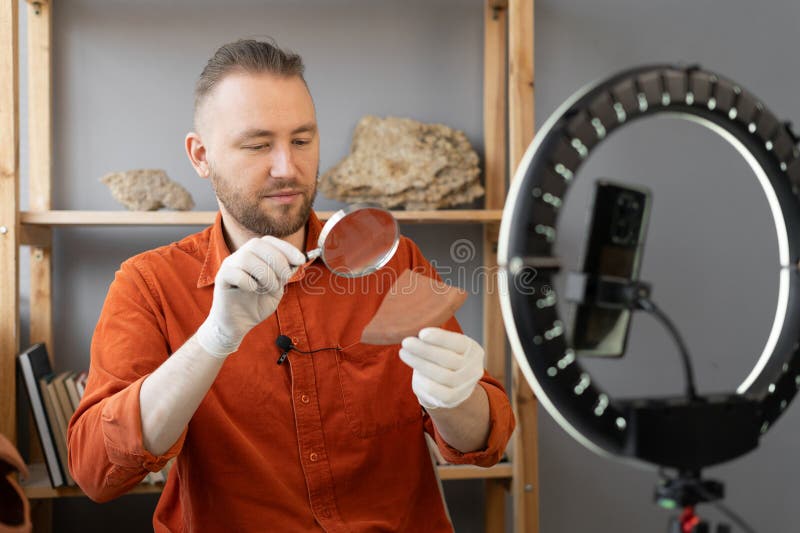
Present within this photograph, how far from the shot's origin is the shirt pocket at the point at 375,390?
1.36m

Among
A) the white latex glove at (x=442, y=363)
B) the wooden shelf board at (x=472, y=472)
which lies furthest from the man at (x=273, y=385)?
the wooden shelf board at (x=472, y=472)

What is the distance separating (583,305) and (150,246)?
5.43ft

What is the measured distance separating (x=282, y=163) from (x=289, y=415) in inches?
17.6

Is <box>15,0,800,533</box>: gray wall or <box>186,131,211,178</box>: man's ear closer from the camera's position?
<box>186,131,211,178</box>: man's ear

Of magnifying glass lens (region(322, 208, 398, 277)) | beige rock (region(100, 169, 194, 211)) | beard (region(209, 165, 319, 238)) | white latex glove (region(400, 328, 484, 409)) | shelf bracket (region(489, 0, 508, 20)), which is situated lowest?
white latex glove (region(400, 328, 484, 409))

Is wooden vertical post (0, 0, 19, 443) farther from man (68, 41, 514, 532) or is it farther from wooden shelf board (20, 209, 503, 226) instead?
man (68, 41, 514, 532)

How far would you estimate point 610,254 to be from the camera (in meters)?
0.67

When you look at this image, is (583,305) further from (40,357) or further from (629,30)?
(629,30)

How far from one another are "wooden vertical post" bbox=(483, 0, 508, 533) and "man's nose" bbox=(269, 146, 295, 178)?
2.95ft

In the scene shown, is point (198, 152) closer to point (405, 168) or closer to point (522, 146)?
point (405, 168)

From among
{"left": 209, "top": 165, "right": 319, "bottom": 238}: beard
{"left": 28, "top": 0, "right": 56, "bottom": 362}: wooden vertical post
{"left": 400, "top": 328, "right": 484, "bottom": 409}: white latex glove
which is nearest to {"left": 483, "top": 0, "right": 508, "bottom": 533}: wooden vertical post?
{"left": 209, "top": 165, "right": 319, "bottom": 238}: beard

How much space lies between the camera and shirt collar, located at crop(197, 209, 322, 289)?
139 centimetres

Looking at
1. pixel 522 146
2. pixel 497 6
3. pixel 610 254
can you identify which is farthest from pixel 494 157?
pixel 610 254

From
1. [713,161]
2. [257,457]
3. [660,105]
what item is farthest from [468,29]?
[660,105]
